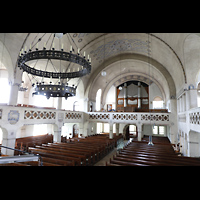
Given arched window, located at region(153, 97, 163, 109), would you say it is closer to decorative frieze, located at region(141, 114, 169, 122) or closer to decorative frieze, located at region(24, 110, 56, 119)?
decorative frieze, located at region(141, 114, 169, 122)

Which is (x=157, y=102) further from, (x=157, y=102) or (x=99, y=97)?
(x=99, y=97)

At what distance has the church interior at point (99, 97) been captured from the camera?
21.9 ft

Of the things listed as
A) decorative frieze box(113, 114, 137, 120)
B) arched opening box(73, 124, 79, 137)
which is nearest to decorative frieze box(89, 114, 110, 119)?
decorative frieze box(113, 114, 137, 120)

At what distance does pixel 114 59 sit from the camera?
16703 millimetres

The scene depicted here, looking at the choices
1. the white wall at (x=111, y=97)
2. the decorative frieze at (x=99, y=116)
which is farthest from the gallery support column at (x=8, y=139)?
the white wall at (x=111, y=97)

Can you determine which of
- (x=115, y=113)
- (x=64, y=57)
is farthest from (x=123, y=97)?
(x=64, y=57)

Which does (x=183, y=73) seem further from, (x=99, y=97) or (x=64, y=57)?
(x=99, y=97)

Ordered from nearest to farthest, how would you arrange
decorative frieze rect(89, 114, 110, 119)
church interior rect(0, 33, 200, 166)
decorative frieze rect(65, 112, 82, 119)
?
church interior rect(0, 33, 200, 166) < decorative frieze rect(65, 112, 82, 119) < decorative frieze rect(89, 114, 110, 119)

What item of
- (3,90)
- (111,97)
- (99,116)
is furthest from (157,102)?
(3,90)

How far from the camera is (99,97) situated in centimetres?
2184

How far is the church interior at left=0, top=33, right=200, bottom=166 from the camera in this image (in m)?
6.68

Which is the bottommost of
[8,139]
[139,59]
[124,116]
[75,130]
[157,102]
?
[75,130]

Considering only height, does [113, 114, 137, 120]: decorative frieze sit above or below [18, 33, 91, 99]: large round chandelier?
below

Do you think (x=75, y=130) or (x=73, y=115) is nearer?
(x=73, y=115)
